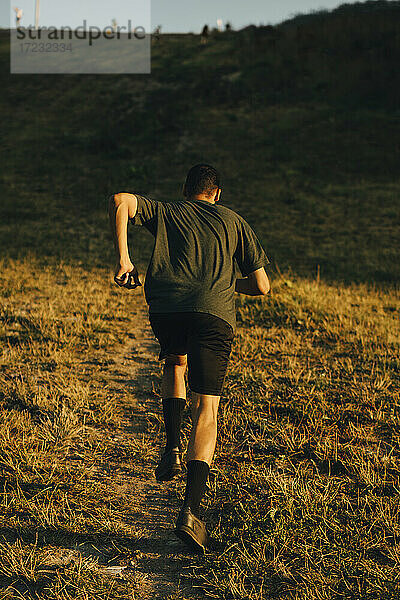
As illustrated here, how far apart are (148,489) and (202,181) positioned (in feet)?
7.13

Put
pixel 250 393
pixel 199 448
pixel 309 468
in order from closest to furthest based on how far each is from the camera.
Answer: pixel 199 448
pixel 309 468
pixel 250 393

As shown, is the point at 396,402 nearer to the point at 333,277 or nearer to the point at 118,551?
the point at 118,551

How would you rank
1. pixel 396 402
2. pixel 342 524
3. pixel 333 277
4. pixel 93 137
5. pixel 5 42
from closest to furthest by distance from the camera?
1. pixel 342 524
2. pixel 396 402
3. pixel 333 277
4. pixel 93 137
5. pixel 5 42

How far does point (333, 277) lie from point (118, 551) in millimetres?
9294

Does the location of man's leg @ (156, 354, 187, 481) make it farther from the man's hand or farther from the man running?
the man's hand

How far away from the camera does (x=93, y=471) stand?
3.75 metres

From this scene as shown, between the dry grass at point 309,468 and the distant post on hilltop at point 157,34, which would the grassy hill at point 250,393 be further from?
the distant post on hilltop at point 157,34

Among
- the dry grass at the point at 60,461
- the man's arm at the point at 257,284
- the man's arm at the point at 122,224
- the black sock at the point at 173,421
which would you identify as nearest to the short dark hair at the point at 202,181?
the man's arm at the point at 122,224

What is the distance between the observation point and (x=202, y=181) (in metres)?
3.47

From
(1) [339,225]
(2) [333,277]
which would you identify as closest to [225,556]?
(2) [333,277]

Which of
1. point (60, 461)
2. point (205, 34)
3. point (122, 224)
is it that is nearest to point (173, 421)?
point (60, 461)

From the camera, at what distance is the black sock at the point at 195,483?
295 cm

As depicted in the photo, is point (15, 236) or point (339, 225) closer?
point (15, 236)

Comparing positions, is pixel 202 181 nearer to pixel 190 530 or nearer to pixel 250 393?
pixel 190 530
